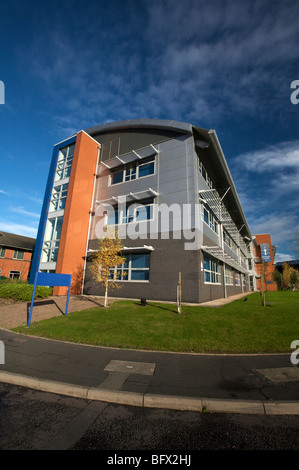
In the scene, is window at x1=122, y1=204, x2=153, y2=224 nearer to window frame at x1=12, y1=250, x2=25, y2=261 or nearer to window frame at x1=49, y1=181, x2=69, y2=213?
window frame at x1=49, y1=181, x2=69, y2=213

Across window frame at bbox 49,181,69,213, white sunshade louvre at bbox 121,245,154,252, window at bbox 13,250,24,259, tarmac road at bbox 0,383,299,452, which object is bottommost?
tarmac road at bbox 0,383,299,452

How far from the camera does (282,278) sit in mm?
51906

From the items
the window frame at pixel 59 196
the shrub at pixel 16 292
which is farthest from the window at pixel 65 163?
the shrub at pixel 16 292

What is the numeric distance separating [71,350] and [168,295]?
9.25 metres

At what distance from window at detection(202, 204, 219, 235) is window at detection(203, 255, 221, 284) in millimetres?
3441

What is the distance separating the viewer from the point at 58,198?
20.9 meters

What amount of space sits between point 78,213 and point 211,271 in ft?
45.3

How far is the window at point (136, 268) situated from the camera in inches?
624

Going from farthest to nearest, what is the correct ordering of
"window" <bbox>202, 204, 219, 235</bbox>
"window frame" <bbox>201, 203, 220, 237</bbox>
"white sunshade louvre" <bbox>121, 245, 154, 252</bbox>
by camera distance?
1. "window" <bbox>202, 204, 219, 235</bbox>
2. "window frame" <bbox>201, 203, 220, 237</bbox>
3. "white sunshade louvre" <bbox>121, 245, 154, 252</bbox>

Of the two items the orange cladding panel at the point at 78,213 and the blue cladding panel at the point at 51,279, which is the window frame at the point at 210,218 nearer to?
the orange cladding panel at the point at 78,213

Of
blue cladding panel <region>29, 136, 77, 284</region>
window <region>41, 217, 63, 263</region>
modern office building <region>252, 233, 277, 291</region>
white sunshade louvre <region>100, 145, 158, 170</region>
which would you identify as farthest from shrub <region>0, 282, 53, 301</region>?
modern office building <region>252, 233, 277, 291</region>

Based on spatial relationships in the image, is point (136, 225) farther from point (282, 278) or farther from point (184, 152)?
point (282, 278)

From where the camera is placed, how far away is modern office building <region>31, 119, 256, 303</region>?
14.9m

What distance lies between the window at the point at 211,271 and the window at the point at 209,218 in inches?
135
